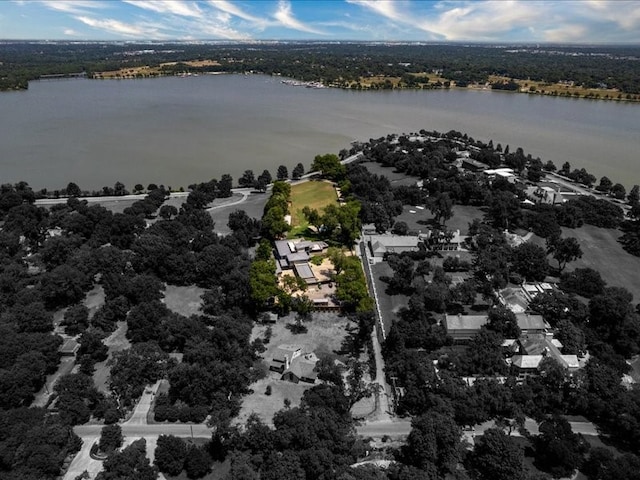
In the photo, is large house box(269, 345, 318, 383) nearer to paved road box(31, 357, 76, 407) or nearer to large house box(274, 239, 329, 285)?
large house box(274, 239, 329, 285)

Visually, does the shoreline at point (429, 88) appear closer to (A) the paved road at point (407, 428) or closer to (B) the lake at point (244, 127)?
(B) the lake at point (244, 127)

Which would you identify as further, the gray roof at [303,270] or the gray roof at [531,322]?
the gray roof at [303,270]

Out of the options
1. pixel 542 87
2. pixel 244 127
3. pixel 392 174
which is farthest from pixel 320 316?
pixel 542 87

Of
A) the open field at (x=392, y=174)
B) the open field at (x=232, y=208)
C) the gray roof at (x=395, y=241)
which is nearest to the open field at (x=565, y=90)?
the open field at (x=392, y=174)

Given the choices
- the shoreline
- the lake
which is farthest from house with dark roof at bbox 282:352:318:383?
the shoreline

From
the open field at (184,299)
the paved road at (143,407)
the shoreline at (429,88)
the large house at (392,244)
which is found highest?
the shoreline at (429,88)

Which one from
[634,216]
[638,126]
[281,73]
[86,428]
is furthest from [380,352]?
[281,73]

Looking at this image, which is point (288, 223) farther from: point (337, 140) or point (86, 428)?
point (337, 140)
